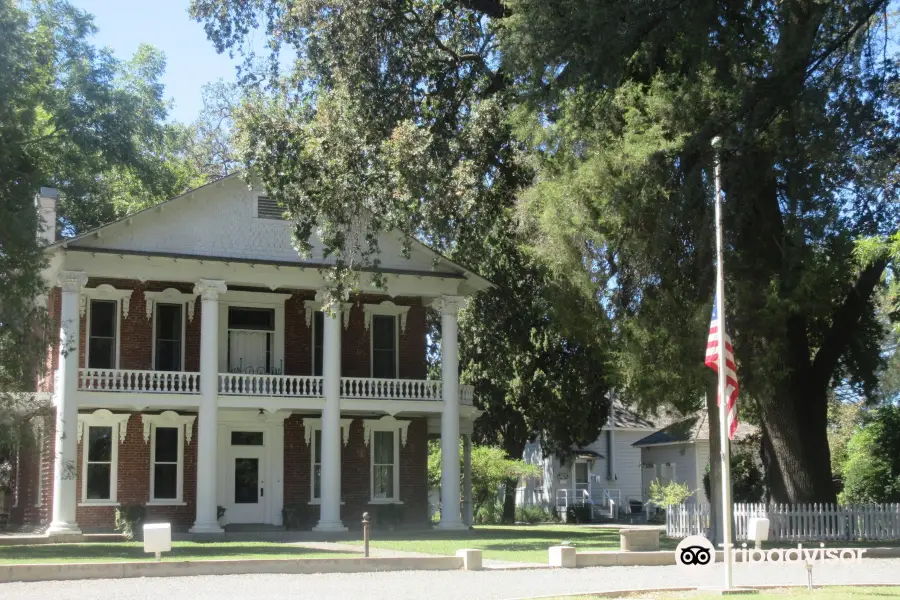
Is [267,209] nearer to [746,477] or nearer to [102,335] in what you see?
[102,335]

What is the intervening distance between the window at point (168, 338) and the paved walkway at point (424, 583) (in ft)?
52.4

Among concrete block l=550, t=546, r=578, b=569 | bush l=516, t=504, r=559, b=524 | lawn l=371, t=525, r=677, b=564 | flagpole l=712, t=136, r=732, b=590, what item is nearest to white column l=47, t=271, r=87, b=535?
lawn l=371, t=525, r=677, b=564

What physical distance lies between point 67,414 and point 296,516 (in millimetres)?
7377

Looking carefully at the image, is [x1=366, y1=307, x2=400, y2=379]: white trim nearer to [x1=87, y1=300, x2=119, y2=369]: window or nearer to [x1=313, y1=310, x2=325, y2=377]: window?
[x1=313, y1=310, x2=325, y2=377]: window

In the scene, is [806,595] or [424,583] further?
[424,583]

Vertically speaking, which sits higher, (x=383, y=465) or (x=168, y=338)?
(x=168, y=338)

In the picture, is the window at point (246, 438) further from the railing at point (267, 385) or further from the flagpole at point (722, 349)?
the flagpole at point (722, 349)

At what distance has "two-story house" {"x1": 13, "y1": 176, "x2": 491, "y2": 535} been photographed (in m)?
30.0

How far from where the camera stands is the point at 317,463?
112 ft

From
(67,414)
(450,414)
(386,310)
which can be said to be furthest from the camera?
(386,310)

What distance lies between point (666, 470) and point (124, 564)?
3944 cm

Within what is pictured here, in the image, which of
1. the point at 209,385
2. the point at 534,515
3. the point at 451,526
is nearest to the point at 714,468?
the point at 451,526

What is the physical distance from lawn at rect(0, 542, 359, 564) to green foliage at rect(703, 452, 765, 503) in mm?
22717

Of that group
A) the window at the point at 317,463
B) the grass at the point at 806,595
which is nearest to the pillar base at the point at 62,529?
the window at the point at 317,463
